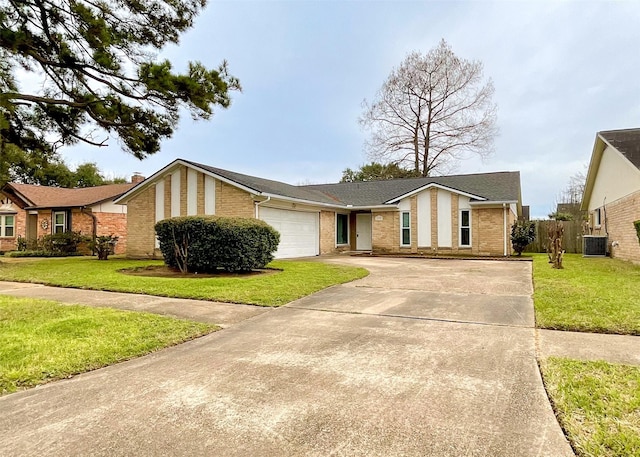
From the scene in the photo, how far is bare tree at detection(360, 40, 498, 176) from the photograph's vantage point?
28.9 meters

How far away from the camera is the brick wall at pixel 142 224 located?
56.4ft

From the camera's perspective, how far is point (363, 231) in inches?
868

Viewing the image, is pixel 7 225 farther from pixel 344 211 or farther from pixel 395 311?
pixel 395 311

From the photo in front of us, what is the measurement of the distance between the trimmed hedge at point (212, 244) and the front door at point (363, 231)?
11135 millimetres

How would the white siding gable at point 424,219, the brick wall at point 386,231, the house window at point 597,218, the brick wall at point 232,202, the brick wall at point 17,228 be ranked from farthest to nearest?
1. the brick wall at point 17,228
2. the brick wall at point 386,231
3. the white siding gable at point 424,219
4. the house window at point 597,218
5. the brick wall at point 232,202

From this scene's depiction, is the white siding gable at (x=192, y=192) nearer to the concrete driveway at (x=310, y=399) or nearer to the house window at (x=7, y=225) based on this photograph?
the concrete driveway at (x=310, y=399)

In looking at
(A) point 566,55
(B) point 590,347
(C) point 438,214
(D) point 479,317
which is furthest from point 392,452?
(C) point 438,214

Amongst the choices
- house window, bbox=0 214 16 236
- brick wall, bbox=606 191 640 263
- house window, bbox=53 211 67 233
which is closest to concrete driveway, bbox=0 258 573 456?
brick wall, bbox=606 191 640 263

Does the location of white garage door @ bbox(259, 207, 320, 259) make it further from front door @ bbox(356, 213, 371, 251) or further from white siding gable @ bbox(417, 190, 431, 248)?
white siding gable @ bbox(417, 190, 431, 248)

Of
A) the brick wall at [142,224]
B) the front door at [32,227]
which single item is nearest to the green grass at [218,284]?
the brick wall at [142,224]

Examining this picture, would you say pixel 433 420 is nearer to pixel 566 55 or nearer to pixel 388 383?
pixel 388 383

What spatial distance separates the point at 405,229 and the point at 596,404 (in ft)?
55.8

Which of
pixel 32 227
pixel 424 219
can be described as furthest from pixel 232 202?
pixel 32 227

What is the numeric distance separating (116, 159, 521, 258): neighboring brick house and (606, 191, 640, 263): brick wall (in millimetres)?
3699
